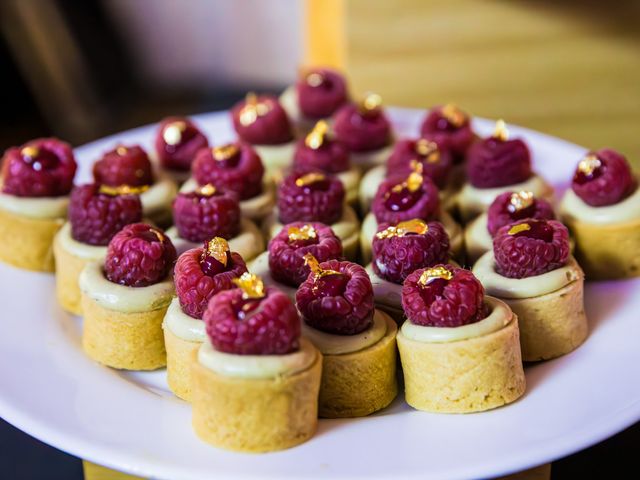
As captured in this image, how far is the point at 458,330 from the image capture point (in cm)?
171

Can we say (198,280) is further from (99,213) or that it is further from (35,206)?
(35,206)

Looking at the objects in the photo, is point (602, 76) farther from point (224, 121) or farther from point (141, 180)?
point (141, 180)

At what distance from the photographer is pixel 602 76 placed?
11.6 feet

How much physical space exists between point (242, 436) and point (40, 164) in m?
0.98

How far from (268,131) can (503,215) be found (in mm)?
759

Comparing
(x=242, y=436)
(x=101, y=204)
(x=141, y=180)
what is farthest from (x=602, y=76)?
(x=242, y=436)

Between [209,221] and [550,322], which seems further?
[209,221]

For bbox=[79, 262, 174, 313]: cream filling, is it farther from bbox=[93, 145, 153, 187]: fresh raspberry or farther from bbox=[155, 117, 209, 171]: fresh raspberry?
bbox=[155, 117, 209, 171]: fresh raspberry

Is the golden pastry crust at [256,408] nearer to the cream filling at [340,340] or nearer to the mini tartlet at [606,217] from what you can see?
the cream filling at [340,340]

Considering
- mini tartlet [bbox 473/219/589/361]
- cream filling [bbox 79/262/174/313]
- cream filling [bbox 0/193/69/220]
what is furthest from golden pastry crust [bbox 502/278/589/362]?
cream filling [bbox 0/193/69/220]

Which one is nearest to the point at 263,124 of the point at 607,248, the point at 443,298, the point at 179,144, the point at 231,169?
the point at 179,144

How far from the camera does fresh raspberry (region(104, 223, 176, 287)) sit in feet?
6.27

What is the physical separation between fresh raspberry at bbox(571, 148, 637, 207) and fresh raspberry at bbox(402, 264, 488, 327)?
21.9 inches

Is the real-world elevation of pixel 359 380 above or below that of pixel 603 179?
below
